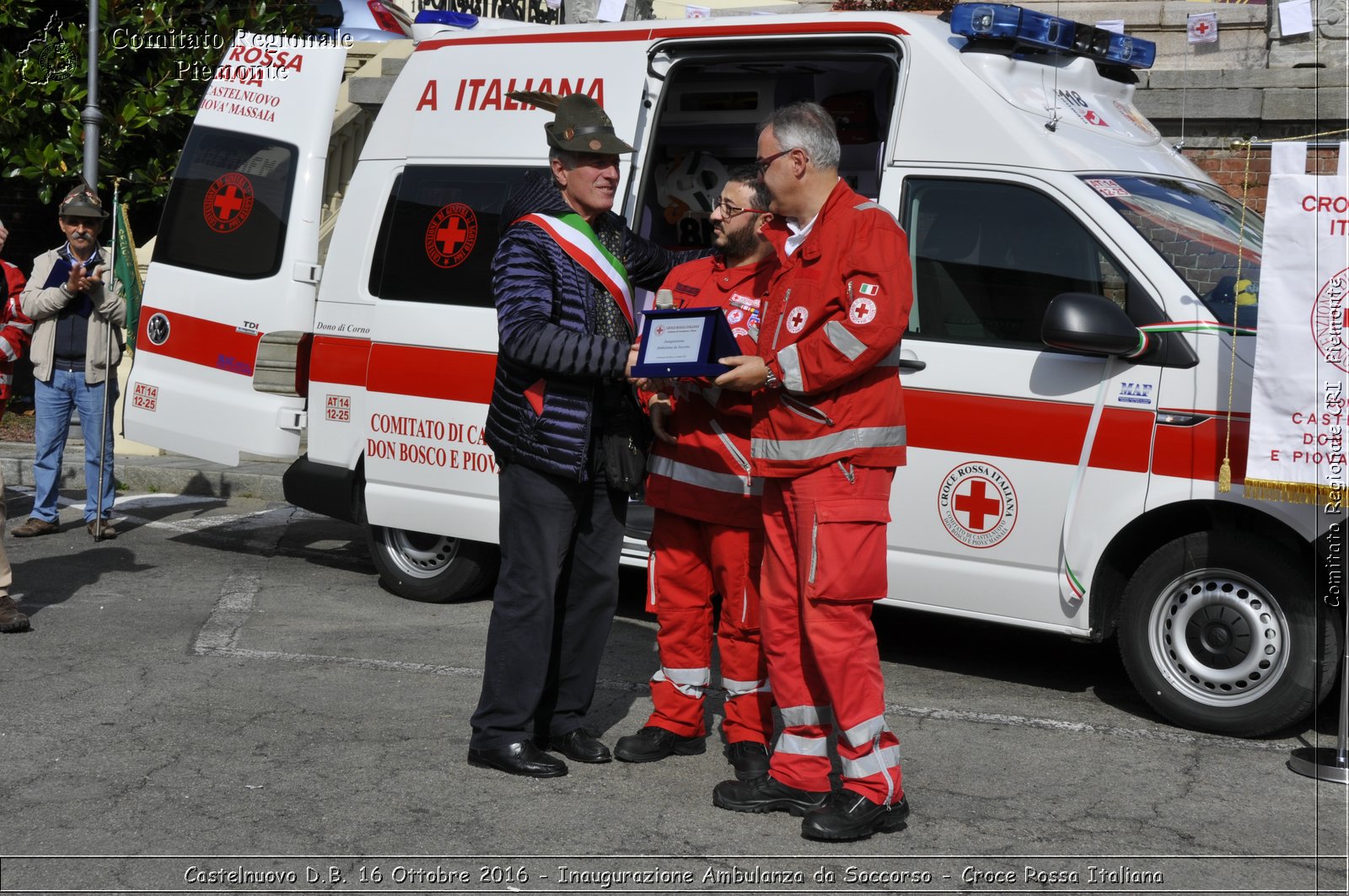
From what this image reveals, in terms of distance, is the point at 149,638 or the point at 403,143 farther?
the point at 403,143

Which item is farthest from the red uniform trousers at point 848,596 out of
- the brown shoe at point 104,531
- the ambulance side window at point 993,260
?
the brown shoe at point 104,531

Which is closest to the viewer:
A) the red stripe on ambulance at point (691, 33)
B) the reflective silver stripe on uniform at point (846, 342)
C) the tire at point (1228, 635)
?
the reflective silver stripe on uniform at point (846, 342)

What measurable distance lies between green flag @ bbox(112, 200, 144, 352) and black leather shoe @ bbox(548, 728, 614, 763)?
17.0 feet

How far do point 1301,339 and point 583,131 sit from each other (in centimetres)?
246

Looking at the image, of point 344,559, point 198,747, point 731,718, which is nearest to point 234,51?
point 344,559

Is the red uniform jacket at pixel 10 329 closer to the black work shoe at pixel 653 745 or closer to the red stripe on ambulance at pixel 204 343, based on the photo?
the red stripe on ambulance at pixel 204 343

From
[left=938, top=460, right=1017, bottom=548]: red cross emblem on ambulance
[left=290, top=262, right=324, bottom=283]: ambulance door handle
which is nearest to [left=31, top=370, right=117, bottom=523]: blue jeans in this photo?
[left=290, top=262, right=324, bottom=283]: ambulance door handle

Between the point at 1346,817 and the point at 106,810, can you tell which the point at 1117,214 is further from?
the point at 106,810

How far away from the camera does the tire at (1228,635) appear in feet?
16.9

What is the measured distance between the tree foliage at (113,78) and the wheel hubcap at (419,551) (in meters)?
7.11

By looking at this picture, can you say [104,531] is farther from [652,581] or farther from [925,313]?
[925,313]

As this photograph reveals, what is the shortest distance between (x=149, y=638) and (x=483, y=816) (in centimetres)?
265

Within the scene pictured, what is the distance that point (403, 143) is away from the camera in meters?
7.22

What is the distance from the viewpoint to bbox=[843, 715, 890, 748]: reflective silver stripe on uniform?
422cm
